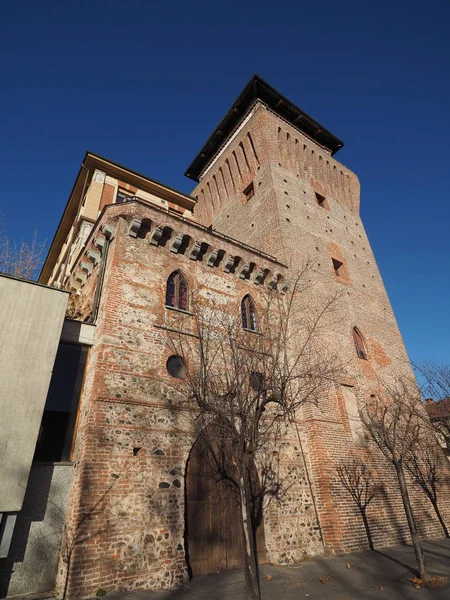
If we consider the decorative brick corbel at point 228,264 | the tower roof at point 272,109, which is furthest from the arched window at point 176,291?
the tower roof at point 272,109

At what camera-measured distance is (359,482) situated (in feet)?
36.3

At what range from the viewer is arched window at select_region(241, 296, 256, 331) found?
41.7 ft

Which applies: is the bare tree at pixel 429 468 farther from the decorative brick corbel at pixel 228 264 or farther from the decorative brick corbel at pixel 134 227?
the decorative brick corbel at pixel 134 227

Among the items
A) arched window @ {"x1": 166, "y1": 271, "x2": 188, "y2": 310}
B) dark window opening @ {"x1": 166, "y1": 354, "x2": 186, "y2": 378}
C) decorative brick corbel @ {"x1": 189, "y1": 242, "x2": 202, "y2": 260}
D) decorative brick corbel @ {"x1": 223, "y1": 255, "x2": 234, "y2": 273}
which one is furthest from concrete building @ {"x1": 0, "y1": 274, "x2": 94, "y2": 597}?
decorative brick corbel @ {"x1": 223, "y1": 255, "x2": 234, "y2": 273}

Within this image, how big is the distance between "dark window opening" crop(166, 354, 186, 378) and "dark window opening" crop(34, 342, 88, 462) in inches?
87.2

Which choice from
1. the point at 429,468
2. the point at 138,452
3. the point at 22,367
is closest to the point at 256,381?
the point at 138,452

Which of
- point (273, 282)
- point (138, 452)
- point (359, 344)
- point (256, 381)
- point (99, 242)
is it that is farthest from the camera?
point (359, 344)

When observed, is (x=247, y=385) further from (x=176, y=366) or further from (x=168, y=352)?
(x=168, y=352)

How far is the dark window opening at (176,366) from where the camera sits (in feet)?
31.9

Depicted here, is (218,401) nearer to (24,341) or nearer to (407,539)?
(24,341)

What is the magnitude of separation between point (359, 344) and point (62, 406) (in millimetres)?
12155

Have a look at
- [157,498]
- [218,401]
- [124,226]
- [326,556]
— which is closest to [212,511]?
[157,498]

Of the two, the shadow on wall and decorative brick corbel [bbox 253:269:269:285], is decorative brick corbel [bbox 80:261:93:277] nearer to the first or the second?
decorative brick corbel [bbox 253:269:269:285]

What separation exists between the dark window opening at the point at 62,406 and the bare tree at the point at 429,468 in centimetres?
1193
